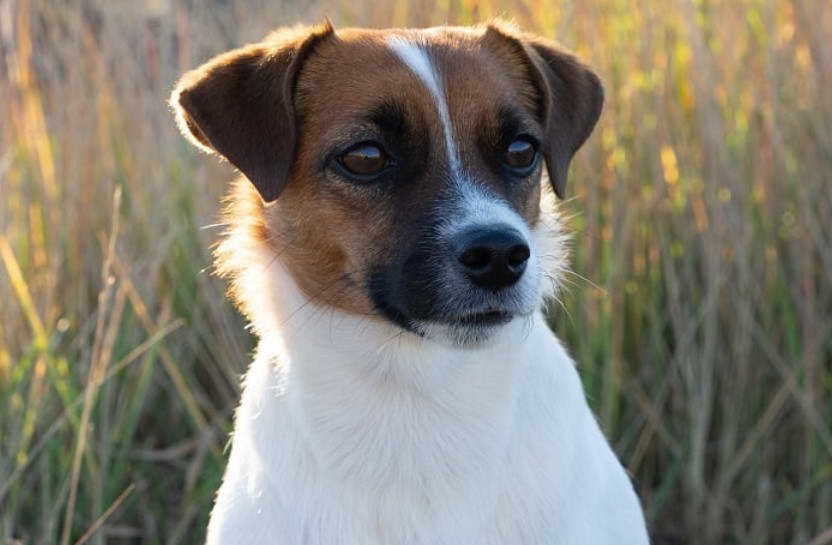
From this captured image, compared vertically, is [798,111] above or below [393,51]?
below

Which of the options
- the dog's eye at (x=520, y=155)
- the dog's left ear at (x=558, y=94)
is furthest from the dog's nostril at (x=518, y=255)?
the dog's left ear at (x=558, y=94)

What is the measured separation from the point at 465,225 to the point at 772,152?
229cm

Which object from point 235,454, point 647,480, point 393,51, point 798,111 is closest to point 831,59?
point 798,111

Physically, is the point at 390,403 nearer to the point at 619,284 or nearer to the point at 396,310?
the point at 396,310

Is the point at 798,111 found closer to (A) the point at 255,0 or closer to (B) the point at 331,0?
(B) the point at 331,0

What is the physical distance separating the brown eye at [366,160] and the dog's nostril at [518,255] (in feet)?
1.45

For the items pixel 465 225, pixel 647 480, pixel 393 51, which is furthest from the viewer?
pixel 647 480

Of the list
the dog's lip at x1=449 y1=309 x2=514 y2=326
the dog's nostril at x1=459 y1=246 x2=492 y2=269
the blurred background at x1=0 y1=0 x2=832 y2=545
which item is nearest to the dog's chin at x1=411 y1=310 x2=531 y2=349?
the dog's lip at x1=449 y1=309 x2=514 y2=326

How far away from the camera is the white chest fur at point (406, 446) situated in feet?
9.66

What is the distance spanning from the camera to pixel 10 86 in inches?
205

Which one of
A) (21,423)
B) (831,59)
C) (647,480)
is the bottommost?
(647,480)

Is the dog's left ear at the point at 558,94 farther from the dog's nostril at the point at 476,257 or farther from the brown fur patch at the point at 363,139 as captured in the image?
the dog's nostril at the point at 476,257

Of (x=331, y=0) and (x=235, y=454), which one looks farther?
(x=331, y=0)

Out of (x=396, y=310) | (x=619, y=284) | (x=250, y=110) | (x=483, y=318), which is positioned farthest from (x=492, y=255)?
(x=619, y=284)
